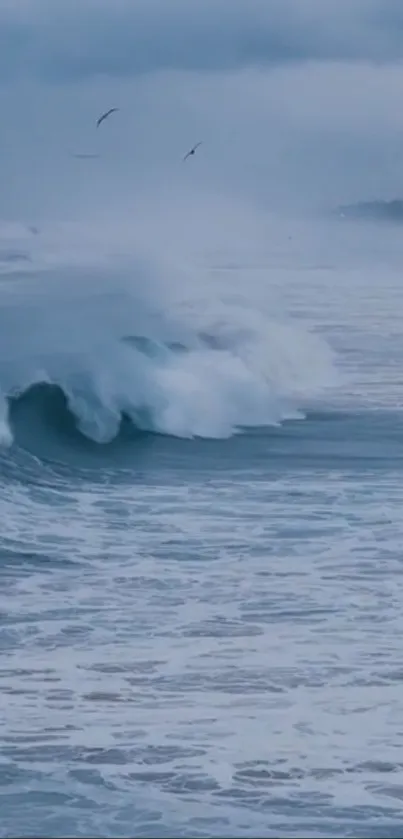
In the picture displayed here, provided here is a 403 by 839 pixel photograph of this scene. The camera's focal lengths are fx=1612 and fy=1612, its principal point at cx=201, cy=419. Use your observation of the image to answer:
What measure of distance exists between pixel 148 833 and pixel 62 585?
4.31 meters

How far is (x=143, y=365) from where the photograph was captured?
21.5 meters

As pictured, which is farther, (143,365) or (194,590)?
(143,365)

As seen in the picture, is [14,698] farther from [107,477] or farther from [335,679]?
[107,477]

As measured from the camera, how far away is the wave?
19.2m

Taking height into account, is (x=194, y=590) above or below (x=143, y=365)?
below

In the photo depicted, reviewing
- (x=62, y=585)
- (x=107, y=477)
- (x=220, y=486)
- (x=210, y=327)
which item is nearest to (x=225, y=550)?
(x=62, y=585)

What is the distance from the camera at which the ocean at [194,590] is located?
7.16 meters

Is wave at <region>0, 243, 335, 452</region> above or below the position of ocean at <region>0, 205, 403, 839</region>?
above

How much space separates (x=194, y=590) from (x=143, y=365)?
10965mm

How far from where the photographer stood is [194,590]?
1073 cm

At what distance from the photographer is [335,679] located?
28.4 feet

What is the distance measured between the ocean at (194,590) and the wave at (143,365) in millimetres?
58

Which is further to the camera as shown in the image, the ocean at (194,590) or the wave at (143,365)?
the wave at (143,365)

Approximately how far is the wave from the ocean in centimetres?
6
